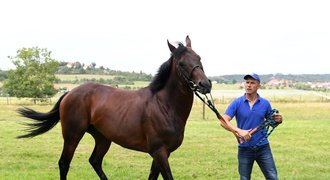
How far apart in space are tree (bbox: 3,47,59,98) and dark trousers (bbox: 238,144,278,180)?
4704 centimetres

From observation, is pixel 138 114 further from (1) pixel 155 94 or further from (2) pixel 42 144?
(2) pixel 42 144

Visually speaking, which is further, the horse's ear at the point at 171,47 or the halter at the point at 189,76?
the horse's ear at the point at 171,47

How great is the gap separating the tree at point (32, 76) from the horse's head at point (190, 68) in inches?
1830

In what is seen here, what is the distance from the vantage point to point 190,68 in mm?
5023

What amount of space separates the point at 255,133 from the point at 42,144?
9.24 meters

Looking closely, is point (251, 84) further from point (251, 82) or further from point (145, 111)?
point (145, 111)

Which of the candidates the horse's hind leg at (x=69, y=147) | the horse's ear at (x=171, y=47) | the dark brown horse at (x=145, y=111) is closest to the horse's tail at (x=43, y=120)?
the dark brown horse at (x=145, y=111)

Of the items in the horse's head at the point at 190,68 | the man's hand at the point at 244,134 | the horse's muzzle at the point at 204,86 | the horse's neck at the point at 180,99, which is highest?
the horse's head at the point at 190,68

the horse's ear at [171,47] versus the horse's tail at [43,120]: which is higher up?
the horse's ear at [171,47]

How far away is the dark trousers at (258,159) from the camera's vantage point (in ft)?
16.2

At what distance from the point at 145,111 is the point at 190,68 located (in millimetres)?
1054

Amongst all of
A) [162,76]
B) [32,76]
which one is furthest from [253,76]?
[32,76]

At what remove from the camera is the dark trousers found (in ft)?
16.2

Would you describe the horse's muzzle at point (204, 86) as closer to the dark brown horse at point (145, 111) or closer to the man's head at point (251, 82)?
the dark brown horse at point (145, 111)
